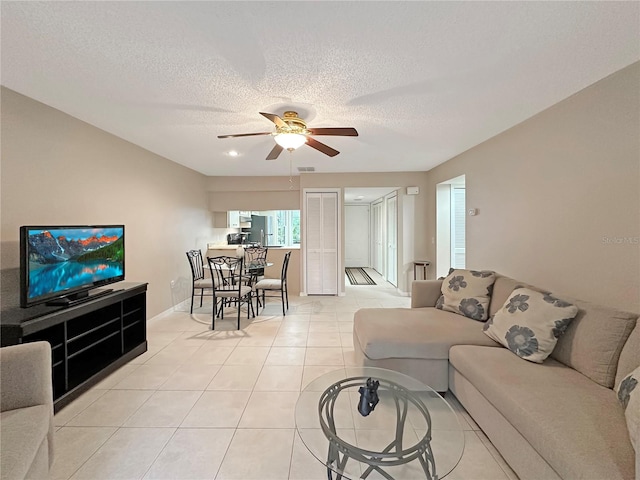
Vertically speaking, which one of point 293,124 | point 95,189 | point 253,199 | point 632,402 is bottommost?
point 632,402

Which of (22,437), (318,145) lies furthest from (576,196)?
(22,437)

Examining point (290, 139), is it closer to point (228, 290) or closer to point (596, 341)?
point (228, 290)

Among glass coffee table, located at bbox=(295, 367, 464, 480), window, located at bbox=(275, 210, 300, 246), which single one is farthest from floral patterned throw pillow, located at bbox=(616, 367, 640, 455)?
window, located at bbox=(275, 210, 300, 246)

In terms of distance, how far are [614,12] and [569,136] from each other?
108 cm

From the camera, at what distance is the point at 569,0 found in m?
1.26

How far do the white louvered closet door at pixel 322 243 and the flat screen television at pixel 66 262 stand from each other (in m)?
3.32

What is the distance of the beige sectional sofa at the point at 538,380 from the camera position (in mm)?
1157

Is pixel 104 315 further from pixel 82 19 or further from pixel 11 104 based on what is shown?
pixel 82 19

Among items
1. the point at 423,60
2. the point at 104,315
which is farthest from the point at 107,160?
the point at 423,60

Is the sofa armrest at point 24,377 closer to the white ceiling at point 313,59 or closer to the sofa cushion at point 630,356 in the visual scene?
the white ceiling at point 313,59

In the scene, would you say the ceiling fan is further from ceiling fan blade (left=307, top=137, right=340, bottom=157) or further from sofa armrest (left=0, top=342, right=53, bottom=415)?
sofa armrest (left=0, top=342, right=53, bottom=415)

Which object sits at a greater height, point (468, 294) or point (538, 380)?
point (468, 294)

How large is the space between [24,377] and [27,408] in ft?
0.48

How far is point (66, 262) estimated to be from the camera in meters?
2.22
